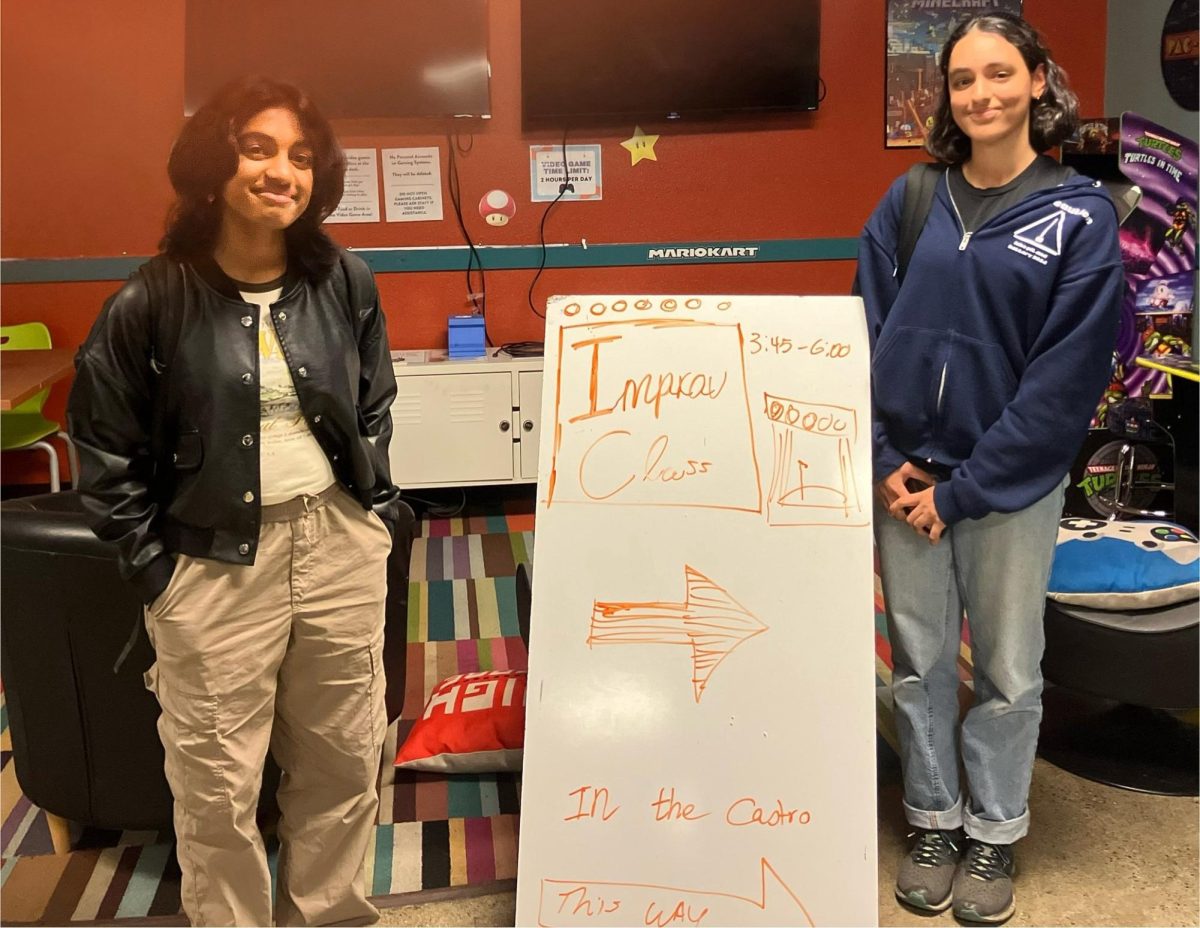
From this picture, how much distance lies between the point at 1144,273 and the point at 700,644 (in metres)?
3.00

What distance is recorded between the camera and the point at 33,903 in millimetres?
1985

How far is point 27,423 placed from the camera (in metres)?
3.88

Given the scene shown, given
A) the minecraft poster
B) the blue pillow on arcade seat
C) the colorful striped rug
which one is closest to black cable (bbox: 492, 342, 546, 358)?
the colorful striped rug

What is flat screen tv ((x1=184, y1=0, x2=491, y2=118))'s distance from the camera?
13.2 feet

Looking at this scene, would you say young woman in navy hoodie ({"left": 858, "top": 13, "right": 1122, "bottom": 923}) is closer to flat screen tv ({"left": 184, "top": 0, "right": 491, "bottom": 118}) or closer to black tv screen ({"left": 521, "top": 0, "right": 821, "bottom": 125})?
black tv screen ({"left": 521, "top": 0, "right": 821, "bottom": 125})

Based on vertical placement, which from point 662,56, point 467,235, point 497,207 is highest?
point 662,56

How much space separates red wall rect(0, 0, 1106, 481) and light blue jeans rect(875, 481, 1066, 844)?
2.68 metres

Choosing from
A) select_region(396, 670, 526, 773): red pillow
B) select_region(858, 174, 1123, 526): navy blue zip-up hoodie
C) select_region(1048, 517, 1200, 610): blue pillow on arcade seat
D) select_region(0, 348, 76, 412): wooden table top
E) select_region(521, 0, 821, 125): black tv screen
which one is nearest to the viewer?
select_region(858, 174, 1123, 526): navy blue zip-up hoodie

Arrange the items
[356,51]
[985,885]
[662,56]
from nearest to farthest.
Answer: [985,885] → [356,51] → [662,56]

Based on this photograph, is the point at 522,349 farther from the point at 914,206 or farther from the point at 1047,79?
the point at 1047,79

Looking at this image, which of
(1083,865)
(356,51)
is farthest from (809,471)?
(356,51)

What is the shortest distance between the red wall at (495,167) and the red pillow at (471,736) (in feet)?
7.36

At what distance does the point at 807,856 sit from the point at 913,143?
3.55m

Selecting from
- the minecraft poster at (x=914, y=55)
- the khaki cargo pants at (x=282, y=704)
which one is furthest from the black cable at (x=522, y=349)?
the khaki cargo pants at (x=282, y=704)
